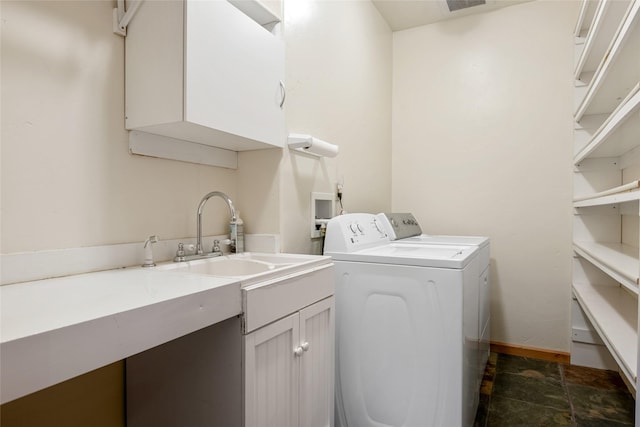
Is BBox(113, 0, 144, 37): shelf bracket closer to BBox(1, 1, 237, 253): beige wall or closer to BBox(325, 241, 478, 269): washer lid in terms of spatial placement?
BBox(1, 1, 237, 253): beige wall

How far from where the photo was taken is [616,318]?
6.09 ft

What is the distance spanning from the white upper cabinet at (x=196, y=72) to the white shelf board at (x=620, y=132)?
1400 millimetres

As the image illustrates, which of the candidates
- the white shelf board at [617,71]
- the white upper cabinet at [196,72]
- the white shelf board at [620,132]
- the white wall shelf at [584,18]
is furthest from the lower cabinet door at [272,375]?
the white wall shelf at [584,18]

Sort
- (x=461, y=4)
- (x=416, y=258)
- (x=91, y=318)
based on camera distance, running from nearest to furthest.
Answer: (x=91, y=318) → (x=416, y=258) → (x=461, y=4)

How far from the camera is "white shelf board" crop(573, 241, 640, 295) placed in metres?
1.32

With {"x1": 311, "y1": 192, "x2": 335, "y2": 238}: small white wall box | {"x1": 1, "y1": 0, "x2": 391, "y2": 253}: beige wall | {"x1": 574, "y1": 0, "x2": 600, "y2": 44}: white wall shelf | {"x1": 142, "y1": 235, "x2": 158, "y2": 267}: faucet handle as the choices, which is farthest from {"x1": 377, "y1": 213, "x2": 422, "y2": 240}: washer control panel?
{"x1": 574, "y1": 0, "x2": 600, "y2": 44}: white wall shelf

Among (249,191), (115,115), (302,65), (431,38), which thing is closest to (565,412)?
(249,191)

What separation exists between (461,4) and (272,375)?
3.06 m

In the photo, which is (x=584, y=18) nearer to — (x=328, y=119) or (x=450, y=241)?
(x=450, y=241)

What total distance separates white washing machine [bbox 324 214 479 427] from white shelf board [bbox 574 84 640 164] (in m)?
0.79

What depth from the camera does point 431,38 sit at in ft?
10.5

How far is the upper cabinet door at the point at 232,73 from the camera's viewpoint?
1260 mm

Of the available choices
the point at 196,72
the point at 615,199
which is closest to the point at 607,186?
the point at 615,199

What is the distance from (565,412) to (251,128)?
228 centimetres
